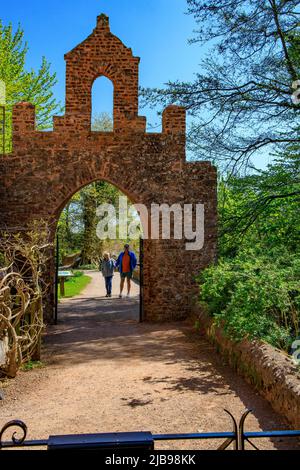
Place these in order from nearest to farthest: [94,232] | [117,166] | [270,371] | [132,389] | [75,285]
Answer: [270,371] < [132,389] < [117,166] < [75,285] < [94,232]

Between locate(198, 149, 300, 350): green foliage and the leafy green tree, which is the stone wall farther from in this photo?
the leafy green tree

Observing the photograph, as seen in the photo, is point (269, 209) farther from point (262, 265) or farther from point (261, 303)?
point (261, 303)

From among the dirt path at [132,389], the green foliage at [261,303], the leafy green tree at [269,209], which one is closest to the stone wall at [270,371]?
the dirt path at [132,389]

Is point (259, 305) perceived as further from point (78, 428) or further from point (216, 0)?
point (216, 0)

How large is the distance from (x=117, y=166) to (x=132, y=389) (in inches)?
260

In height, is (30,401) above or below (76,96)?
below

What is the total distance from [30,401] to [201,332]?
15.5 ft

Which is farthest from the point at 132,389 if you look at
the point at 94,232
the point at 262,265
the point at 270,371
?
the point at 94,232

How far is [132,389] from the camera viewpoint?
615 centimetres

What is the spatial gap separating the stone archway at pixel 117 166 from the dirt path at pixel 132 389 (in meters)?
1.94

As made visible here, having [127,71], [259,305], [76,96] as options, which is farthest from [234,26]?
[259,305]

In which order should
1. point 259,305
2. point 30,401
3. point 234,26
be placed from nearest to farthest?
point 30,401
point 259,305
point 234,26

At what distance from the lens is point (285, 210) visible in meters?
11.2

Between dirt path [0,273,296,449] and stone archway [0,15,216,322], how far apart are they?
1.94 m
